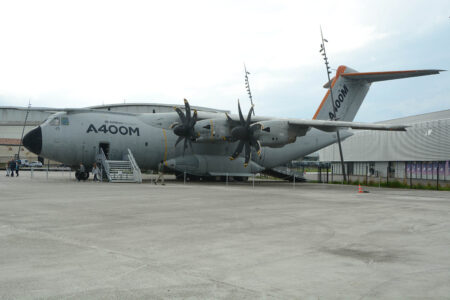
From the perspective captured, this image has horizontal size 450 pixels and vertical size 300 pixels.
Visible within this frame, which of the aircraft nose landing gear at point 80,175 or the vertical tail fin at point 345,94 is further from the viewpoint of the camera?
the vertical tail fin at point 345,94

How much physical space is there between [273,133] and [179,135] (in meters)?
5.78

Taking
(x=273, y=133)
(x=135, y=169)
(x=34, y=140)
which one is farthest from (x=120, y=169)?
(x=273, y=133)

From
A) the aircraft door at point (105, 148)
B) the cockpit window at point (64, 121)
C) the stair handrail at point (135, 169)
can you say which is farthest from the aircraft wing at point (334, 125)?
the cockpit window at point (64, 121)

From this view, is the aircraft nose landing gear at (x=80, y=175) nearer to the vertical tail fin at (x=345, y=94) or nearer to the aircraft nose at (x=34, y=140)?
the aircraft nose at (x=34, y=140)

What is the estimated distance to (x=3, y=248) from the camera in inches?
228

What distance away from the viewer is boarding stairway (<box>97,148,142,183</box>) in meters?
23.0

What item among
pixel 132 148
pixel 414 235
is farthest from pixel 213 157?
pixel 414 235

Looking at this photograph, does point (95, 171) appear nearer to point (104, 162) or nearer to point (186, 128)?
point (104, 162)

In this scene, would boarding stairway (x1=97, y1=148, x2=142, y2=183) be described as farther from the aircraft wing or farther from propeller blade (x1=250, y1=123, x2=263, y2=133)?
the aircraft wing

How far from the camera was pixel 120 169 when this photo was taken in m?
23.5

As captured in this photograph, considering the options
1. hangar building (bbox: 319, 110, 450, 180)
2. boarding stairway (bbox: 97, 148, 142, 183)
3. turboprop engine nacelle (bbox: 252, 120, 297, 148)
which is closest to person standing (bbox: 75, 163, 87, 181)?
boarding stairway (bbox: 97, 148, 142, 183)

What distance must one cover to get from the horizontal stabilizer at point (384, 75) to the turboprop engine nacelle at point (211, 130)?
1033 cm

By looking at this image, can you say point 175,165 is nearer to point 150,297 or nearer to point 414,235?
point 414,235

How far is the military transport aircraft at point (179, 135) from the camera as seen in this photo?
22.8 meters
